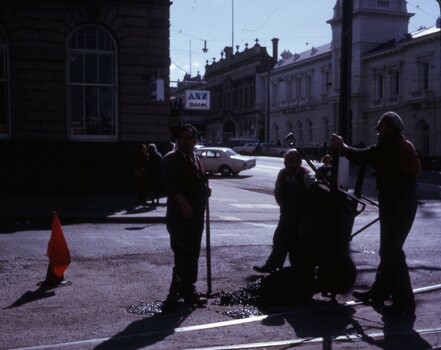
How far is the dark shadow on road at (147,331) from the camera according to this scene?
5156mm

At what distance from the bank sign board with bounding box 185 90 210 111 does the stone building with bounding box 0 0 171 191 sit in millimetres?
9200


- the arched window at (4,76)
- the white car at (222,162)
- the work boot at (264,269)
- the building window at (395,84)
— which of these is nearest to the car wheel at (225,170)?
the white car at (222,162)

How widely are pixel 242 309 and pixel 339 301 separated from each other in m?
1.10

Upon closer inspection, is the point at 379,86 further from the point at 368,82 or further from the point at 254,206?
the point at 254,206

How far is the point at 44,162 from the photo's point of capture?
62.4 feet

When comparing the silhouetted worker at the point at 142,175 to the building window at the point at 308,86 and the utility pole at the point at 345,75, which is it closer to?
the utility pole at the point at 345,75

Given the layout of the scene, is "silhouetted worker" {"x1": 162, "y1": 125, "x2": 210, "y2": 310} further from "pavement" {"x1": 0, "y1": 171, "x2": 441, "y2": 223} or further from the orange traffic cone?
"pavement" {"x1": 0, "y1": 171, "x2": 441, "y2": 223}

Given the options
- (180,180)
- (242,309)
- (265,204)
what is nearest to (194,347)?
(242,309)

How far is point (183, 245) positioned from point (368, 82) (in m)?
57.9

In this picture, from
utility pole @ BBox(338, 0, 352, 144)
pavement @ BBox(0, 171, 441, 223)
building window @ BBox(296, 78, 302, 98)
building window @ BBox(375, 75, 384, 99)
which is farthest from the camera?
building window @ BBox(296, 78, 302, 98)

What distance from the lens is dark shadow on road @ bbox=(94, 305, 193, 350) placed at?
5156 millimetres

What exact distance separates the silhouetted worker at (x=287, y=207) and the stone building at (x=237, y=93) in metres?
73.5

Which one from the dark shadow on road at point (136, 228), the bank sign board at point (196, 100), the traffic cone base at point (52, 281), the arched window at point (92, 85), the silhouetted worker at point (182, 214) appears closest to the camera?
the silhouetted worker at point (182, 214)

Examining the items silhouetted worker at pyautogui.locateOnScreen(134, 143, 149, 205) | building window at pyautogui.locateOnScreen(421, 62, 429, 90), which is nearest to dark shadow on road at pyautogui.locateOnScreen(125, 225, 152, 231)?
silhouetted worker at pyautogui.locateOnScreen(134, 143, 149, 205)
